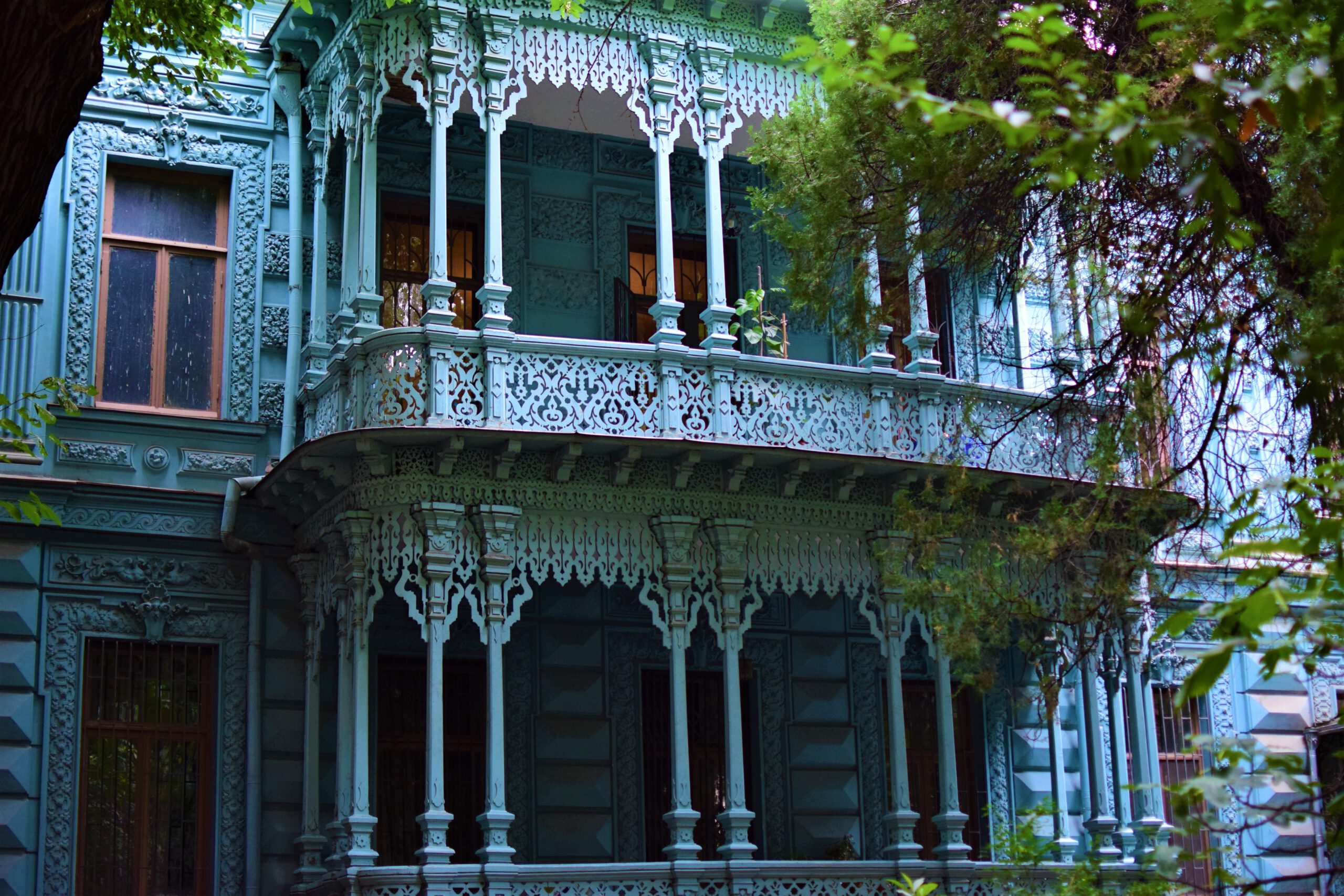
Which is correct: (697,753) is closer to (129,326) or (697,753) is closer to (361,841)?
(361,841)

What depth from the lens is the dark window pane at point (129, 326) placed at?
47.8ft

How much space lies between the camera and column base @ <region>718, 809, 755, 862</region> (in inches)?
502

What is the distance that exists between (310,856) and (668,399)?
4818 millimetres

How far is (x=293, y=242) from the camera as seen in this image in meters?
15.2

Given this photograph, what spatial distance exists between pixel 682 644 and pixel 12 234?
895 centimetres

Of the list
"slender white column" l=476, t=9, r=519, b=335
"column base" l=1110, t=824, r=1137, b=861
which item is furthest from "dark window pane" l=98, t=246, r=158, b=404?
"column base" l=1110, t=824, r=1137, b=861

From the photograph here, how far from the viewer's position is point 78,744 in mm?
13516

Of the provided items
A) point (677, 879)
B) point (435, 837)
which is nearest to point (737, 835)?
point (677, 879)

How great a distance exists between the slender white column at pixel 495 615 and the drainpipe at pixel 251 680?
85.4 inches

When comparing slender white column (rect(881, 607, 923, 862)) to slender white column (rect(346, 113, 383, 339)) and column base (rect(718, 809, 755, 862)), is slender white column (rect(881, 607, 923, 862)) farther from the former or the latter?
slender white column (rect(346, 113, 383, 339))

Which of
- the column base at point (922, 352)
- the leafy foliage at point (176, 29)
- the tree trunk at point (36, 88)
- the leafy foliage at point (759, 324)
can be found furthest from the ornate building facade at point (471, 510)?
the tree trunk at point (36, 88)

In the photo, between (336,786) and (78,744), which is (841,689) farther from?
(78,744)

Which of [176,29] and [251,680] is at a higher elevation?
[176,29]

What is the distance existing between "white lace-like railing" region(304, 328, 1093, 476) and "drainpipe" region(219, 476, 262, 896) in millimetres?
908
